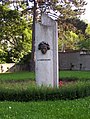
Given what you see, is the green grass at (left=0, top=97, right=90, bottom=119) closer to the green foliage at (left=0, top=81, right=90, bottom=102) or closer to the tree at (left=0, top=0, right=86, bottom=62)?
the green foliage at (left=0, top=81, right=90, bottom=102)

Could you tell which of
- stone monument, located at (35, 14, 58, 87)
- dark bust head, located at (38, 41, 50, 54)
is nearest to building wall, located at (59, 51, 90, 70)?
stone monument, located at (35, 14, 58, 87)

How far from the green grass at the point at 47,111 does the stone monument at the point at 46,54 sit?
4.16m

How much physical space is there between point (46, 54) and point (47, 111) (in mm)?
5719

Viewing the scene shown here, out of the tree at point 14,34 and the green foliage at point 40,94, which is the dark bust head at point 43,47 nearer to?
the green foliage at point 40,94

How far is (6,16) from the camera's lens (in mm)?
41969

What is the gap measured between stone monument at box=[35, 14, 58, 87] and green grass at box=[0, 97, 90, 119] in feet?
13.7

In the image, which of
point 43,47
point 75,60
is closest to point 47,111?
point 43,47

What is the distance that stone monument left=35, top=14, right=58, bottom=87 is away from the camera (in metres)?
14.5

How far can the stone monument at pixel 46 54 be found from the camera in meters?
14.5

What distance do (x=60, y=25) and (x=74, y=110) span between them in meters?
32.5

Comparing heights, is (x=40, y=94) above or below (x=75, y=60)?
above

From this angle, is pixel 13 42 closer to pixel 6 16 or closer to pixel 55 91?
pixel 6 16

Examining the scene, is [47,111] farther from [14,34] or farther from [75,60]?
[75,60]

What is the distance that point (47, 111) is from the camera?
895 centimetres
